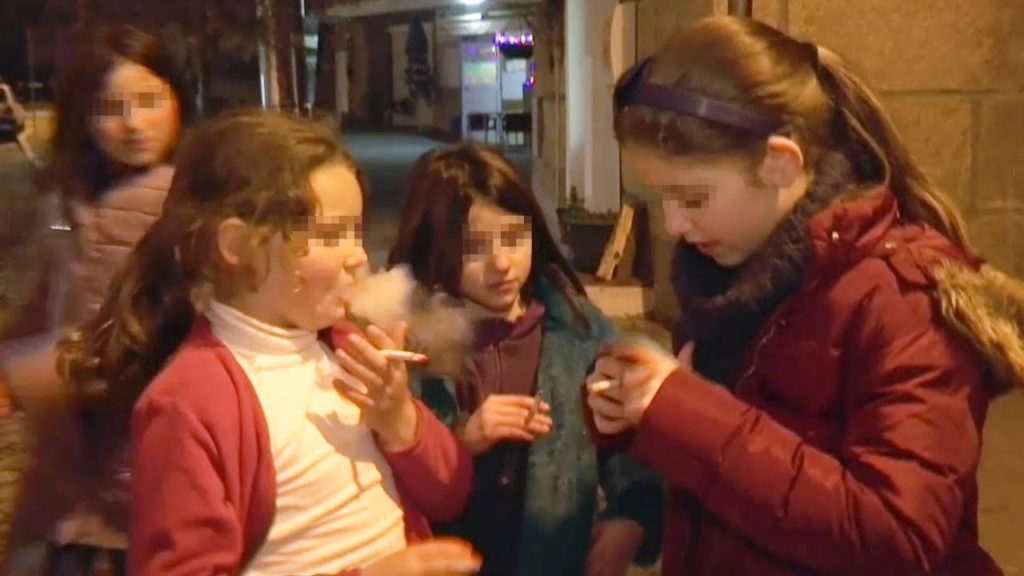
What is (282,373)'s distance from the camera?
5.29ft

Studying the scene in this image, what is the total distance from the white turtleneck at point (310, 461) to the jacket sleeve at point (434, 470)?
5cm

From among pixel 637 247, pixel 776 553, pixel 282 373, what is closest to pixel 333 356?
pixel 282 373

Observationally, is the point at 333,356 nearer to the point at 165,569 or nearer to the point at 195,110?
the point at 165,569

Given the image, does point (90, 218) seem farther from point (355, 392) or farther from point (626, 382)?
point (626, 382)

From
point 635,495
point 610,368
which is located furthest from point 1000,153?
point 610,368

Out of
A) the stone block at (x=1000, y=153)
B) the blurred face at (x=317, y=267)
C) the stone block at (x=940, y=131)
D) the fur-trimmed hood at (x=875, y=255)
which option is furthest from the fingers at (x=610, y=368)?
the stone block at (x=1000, y=153)

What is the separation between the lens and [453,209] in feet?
6.86

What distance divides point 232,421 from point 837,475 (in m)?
0.74

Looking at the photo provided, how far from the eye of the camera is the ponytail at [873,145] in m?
1.58

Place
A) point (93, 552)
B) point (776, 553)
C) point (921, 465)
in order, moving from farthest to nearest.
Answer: point (93, 552) → point (776, 553) → point (921, 465)

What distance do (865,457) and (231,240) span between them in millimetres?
846

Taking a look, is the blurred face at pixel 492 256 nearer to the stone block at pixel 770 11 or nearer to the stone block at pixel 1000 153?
the stone block at pixel 770 11

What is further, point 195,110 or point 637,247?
point 637,247

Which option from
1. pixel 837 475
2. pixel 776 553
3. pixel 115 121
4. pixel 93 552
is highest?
pixel 115 121
